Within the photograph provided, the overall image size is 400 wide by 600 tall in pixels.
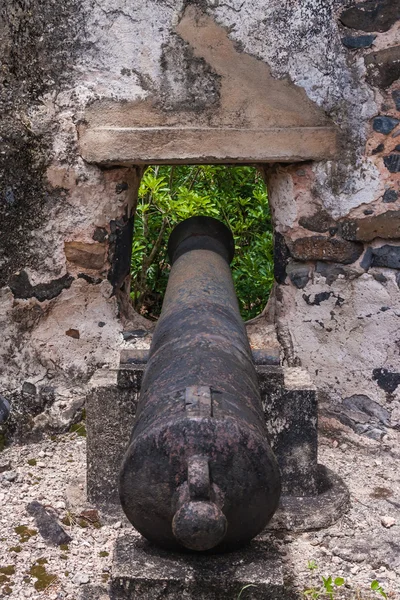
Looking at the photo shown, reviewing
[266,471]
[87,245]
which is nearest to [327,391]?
[87,245]

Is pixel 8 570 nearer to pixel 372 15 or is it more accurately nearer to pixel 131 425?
pixel 131 425

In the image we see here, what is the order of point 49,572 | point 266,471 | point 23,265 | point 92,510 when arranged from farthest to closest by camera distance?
point 23,265 < point 92,510 < point 49,572 < point 266,471

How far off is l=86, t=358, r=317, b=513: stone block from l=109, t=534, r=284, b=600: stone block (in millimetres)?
1103

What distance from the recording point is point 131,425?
3402 millimetres

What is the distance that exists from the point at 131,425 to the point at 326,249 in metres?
1.39

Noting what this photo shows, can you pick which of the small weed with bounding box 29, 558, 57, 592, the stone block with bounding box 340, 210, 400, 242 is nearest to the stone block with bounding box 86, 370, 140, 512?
the small weed with bounding box 29, 558, 57, 592

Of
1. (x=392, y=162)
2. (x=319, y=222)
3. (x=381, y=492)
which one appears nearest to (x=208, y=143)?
(x=319, y=222)

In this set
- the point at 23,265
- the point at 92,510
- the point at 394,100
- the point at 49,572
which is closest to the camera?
the point at 49,572

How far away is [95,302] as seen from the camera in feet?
13.8

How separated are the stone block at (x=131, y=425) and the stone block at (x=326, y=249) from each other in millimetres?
854

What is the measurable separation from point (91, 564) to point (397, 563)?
1192 millimetres

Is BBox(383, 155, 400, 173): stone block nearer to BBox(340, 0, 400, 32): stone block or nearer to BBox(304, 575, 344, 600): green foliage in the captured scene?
BBox(340, 0, 400, 32): stone block

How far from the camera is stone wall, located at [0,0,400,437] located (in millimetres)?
3820

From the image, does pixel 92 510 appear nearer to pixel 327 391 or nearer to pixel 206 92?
pixel 327 391
